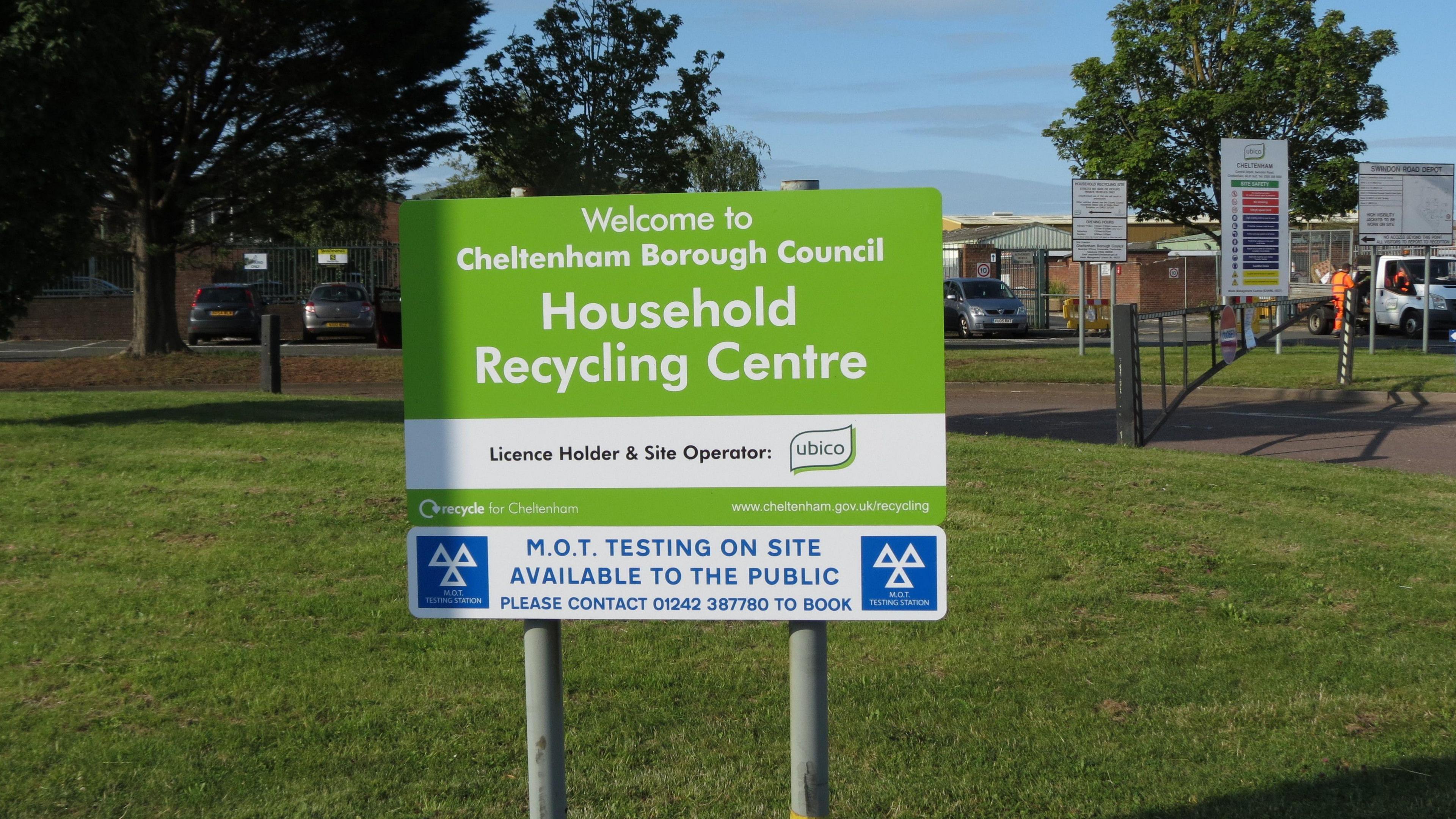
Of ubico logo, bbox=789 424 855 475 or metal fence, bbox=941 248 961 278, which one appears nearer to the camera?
ubico logo, bbox=789 424 855 475

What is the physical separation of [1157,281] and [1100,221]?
89.5 ft

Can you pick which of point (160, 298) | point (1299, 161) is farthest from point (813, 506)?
point (1299, 161)

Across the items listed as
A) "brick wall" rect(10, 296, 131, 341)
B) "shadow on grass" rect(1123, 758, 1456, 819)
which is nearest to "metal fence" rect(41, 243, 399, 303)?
"brick wall" rect(10, 296, 131, 341)

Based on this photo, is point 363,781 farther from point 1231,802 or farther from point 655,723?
point 1231,802

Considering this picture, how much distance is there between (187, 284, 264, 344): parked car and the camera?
105 ft

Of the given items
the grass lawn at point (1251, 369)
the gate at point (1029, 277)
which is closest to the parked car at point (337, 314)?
the grass lawn at point (1251, 369)

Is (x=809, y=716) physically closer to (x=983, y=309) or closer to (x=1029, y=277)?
(x=983, y=309)

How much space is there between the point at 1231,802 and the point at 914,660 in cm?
160

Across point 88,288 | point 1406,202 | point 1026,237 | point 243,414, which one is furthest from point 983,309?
point 88,288

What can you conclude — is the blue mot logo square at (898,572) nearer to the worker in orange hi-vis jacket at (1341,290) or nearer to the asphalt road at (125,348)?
the worker in orange hi-vis jacket at (1341,290)

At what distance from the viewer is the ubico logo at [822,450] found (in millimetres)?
2629

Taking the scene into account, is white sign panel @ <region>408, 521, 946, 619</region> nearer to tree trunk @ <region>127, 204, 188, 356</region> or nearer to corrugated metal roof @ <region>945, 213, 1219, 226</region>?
tree trunk @ <region>127, 204, 188, 356</region>

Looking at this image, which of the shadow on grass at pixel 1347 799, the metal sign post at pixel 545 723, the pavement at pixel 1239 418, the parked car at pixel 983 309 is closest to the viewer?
the metal sign post at pixel 545 723

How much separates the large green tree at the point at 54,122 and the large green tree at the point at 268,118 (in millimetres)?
9058
